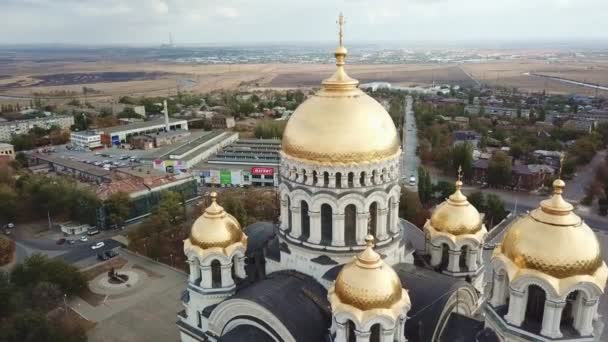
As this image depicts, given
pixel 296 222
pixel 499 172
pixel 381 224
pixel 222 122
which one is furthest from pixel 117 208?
pixel 222 122

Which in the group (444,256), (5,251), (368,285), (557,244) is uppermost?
(557,244)

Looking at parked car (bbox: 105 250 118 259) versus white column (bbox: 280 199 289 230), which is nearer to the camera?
white column (bbox: 280 199 289 230)

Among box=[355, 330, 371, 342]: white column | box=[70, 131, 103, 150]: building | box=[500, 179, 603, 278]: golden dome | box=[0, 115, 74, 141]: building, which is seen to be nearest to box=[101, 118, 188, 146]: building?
box=[70, 131, 103, 150]: building

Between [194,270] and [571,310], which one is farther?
[194,270]

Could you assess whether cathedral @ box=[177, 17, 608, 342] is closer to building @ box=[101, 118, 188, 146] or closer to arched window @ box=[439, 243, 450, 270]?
arched window @ box=[439, 243, 450, 270]

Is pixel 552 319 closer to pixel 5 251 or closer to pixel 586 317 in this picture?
pixel 586 317

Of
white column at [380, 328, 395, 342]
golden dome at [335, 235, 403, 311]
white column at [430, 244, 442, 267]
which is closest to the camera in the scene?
golden dome at [335, 235, 403, 311]

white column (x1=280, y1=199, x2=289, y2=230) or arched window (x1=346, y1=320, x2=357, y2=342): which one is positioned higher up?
white column (x1=280, y1=199, x2=289, y2=230)
